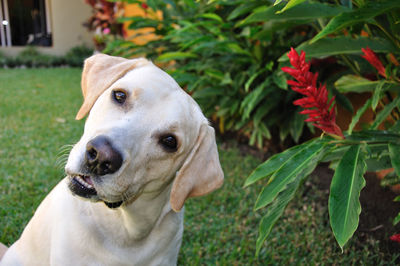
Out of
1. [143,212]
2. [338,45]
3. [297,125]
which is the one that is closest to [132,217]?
[143,212]

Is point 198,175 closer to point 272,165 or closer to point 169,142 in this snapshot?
point 169,142

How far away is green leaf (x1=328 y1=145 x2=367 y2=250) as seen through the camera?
1.50m

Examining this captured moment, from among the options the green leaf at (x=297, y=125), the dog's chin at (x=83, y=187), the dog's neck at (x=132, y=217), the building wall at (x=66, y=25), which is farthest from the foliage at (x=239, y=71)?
the building wall at (x=66, y=25)

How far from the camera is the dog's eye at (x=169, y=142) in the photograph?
163cm

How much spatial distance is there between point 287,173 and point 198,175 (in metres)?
0.45

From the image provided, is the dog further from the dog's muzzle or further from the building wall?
the building wall

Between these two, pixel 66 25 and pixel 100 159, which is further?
pixel 66 25

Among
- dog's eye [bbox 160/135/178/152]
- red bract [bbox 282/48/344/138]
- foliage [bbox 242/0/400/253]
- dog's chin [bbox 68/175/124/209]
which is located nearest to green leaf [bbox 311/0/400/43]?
foliage [bbox 242/0/400/253]

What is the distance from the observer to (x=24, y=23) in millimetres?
14312

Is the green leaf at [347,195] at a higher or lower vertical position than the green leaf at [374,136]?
lower

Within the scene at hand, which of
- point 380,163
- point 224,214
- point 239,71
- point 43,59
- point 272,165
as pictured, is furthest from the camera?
point 43,59

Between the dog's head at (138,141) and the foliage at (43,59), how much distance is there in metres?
11.9

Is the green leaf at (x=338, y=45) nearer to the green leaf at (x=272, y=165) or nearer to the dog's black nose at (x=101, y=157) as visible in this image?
the green leaf at (x=272, y=165)

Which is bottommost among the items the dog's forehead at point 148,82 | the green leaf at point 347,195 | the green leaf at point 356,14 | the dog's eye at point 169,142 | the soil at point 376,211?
the soil at point 376,211
